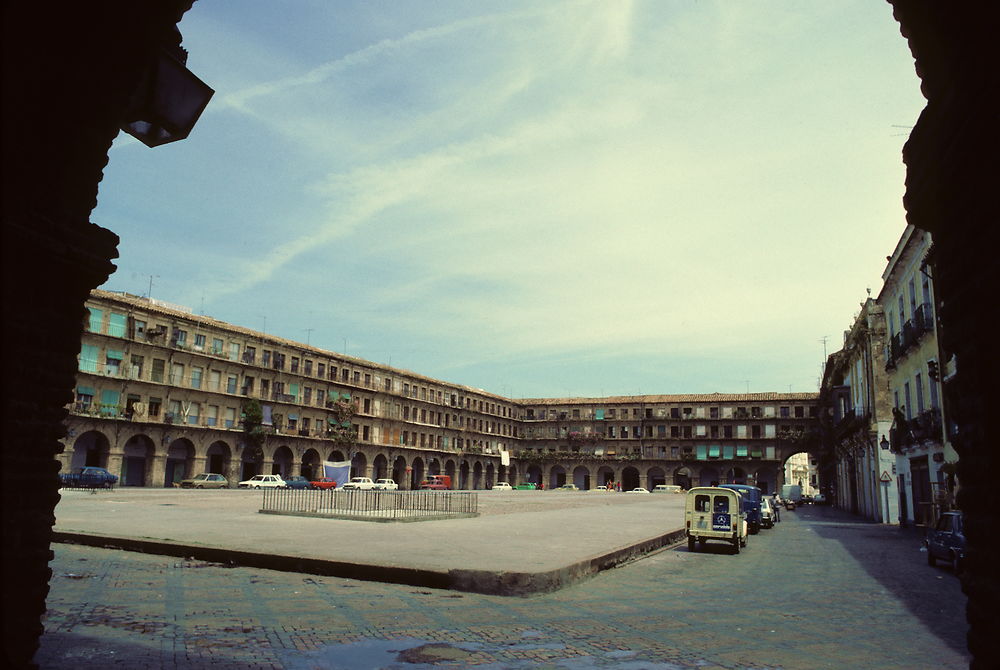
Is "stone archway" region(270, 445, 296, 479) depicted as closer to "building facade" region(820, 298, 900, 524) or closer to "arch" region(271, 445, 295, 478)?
"arch" region(271, 445, 295, 478)

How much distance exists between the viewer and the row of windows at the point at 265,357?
148 ft

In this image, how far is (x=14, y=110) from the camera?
12.4 feet

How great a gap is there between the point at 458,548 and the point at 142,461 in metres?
41.8

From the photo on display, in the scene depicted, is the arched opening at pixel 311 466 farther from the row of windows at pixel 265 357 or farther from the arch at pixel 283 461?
the row of windows at pixel 265 357

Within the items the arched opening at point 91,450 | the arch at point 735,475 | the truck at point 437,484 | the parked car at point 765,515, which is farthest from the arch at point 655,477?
the arched opening at point 91,450

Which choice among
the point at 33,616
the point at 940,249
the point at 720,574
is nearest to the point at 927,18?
the point at 940,249

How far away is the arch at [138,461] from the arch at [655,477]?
190ft

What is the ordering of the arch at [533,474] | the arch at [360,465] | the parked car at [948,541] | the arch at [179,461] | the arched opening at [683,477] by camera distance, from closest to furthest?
the parked car at [948,541], the arch at [179,461], the arch at [360,465], the arched opening at [683,477], the arch at [533,474]

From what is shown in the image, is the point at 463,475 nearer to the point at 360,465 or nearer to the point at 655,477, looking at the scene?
the point at 360,465

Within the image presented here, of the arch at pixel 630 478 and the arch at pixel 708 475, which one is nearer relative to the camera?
the arch at pixel 708 475

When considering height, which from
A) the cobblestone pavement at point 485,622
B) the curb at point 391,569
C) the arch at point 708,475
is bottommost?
the cobblestone pavement at point 485,622

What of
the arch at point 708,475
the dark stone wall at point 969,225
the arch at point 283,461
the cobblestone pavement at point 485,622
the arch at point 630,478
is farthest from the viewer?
the arch at point 630,478

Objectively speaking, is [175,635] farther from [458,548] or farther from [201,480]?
[201,480]

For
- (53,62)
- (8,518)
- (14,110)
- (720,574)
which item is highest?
(53,62)
